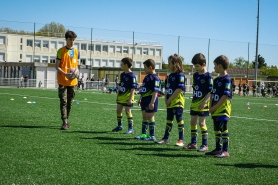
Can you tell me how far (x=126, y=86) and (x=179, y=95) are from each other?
6.19ft

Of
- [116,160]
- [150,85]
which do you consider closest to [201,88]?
[150,85]

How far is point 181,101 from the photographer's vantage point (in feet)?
24.7

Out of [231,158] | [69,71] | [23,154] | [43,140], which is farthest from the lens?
[69,71]

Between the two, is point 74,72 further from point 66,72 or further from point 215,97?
point 215,97

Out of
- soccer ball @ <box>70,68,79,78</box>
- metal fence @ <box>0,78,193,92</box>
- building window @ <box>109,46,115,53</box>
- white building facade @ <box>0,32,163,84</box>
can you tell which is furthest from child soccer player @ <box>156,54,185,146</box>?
building window @ <box>109,46,115,53</box>

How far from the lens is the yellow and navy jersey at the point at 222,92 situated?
6.36m

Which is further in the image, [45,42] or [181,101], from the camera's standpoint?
[45,42]

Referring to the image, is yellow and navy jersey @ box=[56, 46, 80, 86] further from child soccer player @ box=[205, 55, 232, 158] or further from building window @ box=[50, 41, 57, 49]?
building window @ box=[50, 41, 57, 49]

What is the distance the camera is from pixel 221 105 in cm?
640

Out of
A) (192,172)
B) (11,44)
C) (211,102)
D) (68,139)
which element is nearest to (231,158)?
(211,102)

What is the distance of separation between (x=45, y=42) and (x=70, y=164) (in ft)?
245

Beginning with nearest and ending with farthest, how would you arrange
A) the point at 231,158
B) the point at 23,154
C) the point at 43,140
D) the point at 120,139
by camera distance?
the point at 23,154 < the point at 231,158 < the point at 43,140 < the point at 120,139

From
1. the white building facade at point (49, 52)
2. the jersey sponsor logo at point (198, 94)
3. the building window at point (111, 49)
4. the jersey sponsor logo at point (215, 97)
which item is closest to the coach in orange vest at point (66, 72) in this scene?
the jersey sponsor logo at point (198, 94)

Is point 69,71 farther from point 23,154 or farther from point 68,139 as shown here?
point 23,154
